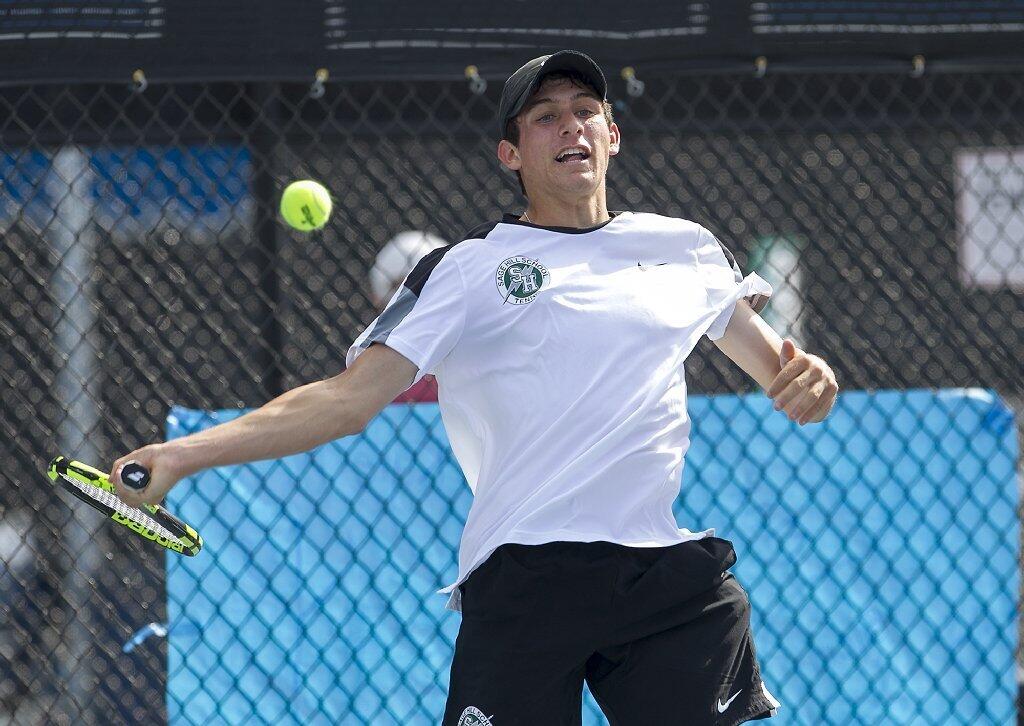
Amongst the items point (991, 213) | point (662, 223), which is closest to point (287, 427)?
point (662, 223)

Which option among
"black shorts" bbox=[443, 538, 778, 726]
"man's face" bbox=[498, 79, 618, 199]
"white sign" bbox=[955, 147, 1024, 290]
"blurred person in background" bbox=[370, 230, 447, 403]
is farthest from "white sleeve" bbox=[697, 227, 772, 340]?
"white sign" bbox=[955, 147, 1024, 290]

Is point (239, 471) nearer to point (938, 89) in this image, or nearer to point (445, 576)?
point (445, 576)

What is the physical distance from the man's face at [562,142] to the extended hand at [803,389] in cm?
50

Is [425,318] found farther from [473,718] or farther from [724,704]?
[724,704]

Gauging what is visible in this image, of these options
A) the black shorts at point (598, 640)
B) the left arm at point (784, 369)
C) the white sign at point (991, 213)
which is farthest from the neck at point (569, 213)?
the white sign at point (991, 213)

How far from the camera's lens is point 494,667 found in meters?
2.27

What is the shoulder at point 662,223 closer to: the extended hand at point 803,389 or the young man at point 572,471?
the young man at point 572,471

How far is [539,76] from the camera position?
2.46 metres

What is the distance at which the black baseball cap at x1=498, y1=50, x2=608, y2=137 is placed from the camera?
8.07ft

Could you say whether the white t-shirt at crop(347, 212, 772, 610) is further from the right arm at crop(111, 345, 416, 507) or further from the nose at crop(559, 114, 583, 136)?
the nose at crop(559, 114, 583, 136)

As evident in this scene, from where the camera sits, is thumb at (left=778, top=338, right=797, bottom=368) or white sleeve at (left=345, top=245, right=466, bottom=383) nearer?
white sleeve at (left=345, top=245, right=466, bottom=383)

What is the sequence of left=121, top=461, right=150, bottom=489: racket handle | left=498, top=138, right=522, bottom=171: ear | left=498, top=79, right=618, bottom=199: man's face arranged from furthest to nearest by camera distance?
left=498, top=138, right=522, bottom=171: ear → left=498, top=79, right=618, bottom=199: man's face → left=121, top=461, right=150, bottom=489: racket handle

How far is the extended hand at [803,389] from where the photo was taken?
231 cm

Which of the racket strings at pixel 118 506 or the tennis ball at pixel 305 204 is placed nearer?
the racket strings at pixel 118 506
